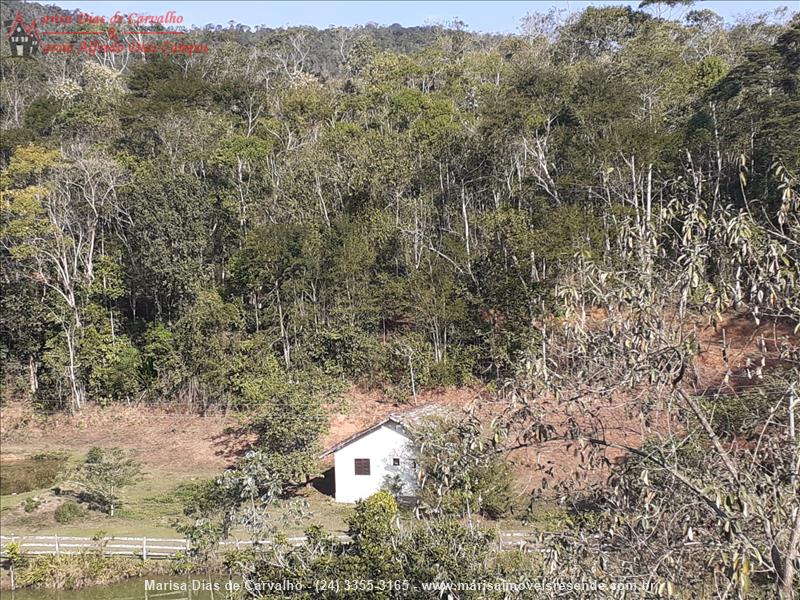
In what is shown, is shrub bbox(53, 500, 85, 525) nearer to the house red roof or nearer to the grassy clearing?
the grassy clearing

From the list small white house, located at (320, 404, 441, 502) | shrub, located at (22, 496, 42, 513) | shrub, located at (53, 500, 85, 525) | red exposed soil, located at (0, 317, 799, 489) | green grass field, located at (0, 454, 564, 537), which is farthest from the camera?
red exposed soil, located at (0, 317, 799, 489)

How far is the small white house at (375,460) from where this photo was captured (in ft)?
68.2

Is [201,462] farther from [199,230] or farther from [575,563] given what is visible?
[575,563]

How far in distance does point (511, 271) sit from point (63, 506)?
16.2 metres

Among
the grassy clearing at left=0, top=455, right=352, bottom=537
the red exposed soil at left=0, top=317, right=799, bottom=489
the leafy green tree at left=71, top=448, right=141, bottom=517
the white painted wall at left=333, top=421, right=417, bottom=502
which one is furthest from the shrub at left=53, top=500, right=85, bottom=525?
the white painted wall at left=333, top=421, right=417, bottom=502

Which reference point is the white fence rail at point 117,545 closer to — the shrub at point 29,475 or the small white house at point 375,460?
the small white house at point 375,460

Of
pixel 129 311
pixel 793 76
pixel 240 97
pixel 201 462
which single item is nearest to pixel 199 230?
pixel 129 311

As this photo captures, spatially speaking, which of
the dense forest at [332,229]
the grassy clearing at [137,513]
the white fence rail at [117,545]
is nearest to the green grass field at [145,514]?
the grassy clearing at [137,513]

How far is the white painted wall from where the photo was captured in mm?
20844

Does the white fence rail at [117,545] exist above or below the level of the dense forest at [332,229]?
below

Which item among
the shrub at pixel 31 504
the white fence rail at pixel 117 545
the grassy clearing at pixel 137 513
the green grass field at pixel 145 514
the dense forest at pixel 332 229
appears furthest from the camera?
the dense forest at pixel 332 229

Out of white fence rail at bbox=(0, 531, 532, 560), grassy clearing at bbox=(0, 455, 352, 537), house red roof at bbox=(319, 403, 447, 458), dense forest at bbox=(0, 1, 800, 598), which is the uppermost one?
dense forest at bbox=(0, 1, 800, 598)

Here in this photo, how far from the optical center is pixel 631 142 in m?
27.0

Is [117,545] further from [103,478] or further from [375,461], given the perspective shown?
[375,461]
